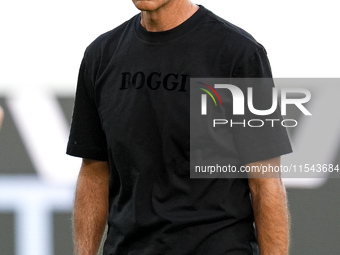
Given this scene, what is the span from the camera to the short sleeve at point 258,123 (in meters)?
2.52

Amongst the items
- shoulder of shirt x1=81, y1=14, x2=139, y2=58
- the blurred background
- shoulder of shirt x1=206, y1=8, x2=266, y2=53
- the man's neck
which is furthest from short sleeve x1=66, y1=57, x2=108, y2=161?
the blurred background

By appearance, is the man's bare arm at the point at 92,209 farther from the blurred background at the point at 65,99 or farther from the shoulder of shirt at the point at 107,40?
the blurred background at the point at 65,99

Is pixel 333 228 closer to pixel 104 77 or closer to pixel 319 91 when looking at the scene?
pixel 319 91

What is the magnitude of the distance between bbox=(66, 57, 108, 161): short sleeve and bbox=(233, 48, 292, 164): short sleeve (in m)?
0.47

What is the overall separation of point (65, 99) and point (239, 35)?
195 cm

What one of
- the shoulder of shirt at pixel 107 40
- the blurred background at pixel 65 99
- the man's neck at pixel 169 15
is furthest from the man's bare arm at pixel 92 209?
the blurred background at pixel 65 99

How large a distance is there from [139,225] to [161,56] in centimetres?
48

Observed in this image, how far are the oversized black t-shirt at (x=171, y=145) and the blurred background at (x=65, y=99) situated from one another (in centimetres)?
169

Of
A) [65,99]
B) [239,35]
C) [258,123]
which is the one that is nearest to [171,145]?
[258,123]

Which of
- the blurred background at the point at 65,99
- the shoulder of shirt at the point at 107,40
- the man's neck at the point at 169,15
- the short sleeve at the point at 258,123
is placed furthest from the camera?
the blurred background at the point at 65,99

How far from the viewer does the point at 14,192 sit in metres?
4.37

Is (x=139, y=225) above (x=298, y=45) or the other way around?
the other way around

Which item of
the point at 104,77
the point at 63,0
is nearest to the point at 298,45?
the point at 63,0

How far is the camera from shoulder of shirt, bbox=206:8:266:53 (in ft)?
8.35
